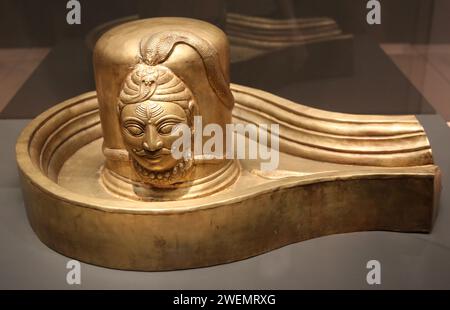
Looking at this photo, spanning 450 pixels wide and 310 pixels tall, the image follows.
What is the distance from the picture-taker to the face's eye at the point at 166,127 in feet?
8.36

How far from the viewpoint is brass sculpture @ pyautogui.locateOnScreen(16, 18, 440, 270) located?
8.18ft

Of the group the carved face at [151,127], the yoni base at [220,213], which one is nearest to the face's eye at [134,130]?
the carved face at [151,127]

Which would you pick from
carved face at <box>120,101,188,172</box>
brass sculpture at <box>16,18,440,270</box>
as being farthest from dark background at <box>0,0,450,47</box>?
carved face at <box>120,101,188,172</box>

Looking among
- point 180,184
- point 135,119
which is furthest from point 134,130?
point 180,184

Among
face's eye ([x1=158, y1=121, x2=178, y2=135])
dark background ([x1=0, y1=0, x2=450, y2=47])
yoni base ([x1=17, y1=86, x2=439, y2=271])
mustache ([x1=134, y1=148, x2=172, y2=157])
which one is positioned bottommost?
yoni base ([x1=17, y1=86, x2=439, y2=271])

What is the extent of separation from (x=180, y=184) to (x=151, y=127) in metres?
0.34

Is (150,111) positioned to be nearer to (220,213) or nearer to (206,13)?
(220,213)

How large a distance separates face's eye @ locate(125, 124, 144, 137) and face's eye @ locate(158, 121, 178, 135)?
8 cm

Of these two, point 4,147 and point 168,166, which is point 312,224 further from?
point 4,147

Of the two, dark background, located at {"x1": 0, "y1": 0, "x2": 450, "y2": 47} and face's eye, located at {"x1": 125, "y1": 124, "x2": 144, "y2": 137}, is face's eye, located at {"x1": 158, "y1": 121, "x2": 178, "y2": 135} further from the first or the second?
dark background, located at {"x1": 0, "y1": 0, "x2": 450, "y2": 47}

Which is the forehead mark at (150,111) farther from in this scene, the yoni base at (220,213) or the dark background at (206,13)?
the dark background at (206,13)

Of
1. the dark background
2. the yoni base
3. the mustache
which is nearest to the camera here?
the yoni base

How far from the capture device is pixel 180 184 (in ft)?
9.08
